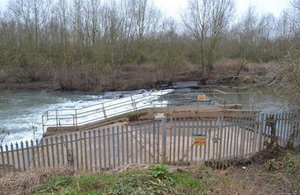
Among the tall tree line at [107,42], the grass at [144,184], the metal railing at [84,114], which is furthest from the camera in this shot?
the tall tree line at [107,42]

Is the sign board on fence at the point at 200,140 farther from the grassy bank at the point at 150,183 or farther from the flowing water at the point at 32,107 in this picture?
the flowing water at the point at 32,107

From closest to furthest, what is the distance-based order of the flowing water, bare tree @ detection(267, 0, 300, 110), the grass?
1. the grass
2. bare tree @ detection(267, 0, 300, 110)
3. the flowing water

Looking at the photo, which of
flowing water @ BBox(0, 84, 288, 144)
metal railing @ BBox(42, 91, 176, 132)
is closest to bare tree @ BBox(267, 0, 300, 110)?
flowing water @ BBox(0, 84, 288, 144)

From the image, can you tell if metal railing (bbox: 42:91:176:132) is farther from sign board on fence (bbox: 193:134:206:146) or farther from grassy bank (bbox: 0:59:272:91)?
grassy bank (bbox: 0:59:272:91)

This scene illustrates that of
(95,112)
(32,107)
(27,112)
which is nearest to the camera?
(95,112)

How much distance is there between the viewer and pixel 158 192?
3.51m

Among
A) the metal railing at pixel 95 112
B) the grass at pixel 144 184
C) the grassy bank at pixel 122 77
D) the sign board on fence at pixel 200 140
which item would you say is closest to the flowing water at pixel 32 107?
the metal railing at pixel 95 112

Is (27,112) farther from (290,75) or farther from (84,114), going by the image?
(290,75)

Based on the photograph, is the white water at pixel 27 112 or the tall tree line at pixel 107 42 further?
the tall tree line at pixel 107 42

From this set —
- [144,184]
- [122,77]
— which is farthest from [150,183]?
[122,77]

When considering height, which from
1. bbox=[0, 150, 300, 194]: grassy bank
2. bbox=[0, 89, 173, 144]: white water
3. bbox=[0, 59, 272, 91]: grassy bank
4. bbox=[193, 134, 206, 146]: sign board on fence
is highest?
bbox=[0, 59, 272, 91]: grassy bank

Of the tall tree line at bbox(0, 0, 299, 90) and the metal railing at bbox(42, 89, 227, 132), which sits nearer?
the metal railing at bbox(42, 89, 227, 132)

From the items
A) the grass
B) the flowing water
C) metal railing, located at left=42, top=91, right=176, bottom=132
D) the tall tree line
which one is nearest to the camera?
the grass

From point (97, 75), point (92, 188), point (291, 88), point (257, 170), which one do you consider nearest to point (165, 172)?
point (92, 188)
